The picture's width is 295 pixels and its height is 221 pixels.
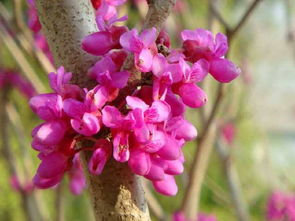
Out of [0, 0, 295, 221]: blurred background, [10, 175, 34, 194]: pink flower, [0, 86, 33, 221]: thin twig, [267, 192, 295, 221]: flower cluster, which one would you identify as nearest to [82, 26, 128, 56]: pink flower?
[0, 0, 295, 221]: blurred background

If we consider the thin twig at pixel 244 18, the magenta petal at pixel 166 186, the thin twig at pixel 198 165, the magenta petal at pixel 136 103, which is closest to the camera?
the magenta petal at pixel 136 103

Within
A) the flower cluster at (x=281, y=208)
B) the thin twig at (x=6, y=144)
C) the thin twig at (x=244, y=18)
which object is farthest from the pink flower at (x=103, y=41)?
the thin twig at (x=6, y=144)

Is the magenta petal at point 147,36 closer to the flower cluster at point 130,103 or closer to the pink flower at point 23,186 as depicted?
the flower cluster at point 130,103

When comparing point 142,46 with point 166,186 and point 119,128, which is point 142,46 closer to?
point 119,128

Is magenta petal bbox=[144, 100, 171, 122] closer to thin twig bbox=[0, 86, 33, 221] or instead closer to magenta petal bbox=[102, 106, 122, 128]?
magenta petal bbox=[102, 106, 122, 128]

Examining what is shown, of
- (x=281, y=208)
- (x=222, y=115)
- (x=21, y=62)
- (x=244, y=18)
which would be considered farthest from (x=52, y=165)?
(x=222, y=115)
